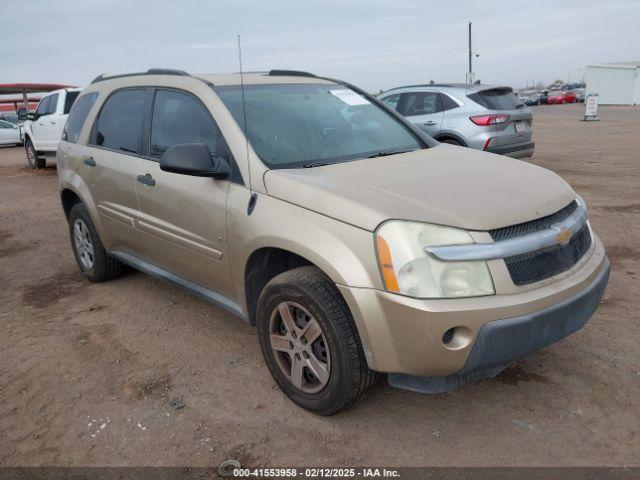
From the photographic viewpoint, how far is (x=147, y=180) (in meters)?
3.76

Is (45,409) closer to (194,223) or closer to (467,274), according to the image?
(194,223)

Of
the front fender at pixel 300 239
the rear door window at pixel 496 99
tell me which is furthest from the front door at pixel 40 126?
the front fender at pixel 300 239

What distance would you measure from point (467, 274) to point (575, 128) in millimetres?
22772

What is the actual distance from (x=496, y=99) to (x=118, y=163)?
22.8 feet

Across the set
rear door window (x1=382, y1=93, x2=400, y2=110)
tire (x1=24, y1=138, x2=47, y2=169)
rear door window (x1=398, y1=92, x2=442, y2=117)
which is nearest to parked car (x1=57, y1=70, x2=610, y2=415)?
rear door window (x1=398, y1=92, x2=442, y2=117)

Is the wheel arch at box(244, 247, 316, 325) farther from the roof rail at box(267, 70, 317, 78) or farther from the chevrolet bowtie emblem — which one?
the roof rail at box(267, 70, 317, 78)

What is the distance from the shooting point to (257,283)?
10.3ft

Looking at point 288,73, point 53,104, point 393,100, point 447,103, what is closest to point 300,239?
point 288,73

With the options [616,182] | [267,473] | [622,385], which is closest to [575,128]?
[616,182]

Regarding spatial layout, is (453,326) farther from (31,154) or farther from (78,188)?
(31,154)

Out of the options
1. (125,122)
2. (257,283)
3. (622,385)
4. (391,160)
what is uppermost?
(125,122)

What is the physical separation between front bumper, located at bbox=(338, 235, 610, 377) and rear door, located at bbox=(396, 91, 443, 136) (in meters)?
7.04

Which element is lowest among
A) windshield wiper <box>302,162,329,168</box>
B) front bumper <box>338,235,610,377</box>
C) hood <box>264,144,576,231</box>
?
front bumper <box>338,235,610,377</box>

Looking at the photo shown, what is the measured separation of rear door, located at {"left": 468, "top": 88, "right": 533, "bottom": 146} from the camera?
8.85 m
